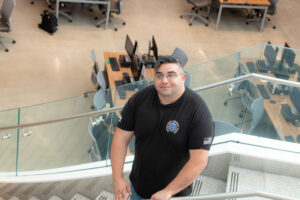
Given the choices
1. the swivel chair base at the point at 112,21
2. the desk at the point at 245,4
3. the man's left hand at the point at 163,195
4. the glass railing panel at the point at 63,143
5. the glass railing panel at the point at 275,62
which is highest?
the desk at the point at 245,4

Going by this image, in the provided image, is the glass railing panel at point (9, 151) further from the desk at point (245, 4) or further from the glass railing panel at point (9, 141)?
the desk at point (245, 4)

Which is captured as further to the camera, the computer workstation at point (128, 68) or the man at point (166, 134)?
the computer workstation at point (128, 68)

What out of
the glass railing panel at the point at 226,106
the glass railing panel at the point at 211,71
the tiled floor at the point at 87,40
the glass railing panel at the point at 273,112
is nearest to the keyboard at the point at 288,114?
the glass railing panel at the point at 273,112

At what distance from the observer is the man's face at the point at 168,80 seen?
8.59 feet

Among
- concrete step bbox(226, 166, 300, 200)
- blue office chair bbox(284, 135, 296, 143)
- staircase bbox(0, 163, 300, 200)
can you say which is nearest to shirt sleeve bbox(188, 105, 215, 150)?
staircase bbox(0, 163, 300, 200)

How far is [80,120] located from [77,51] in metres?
4.12

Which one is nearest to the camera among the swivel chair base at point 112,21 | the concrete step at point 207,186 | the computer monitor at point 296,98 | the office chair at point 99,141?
the concrete step at point 207,186

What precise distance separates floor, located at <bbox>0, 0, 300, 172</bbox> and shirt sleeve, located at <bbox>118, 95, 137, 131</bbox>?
1924 millimetres

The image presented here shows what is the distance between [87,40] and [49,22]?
32.0 inches

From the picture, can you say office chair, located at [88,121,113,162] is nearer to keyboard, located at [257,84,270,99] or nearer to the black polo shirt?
keyboard, located at [257,84,270,99]

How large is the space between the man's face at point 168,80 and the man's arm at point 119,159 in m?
0.43

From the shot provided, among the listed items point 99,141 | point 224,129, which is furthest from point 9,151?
point 224,129

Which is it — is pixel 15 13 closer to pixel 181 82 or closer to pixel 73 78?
pixel 73 78

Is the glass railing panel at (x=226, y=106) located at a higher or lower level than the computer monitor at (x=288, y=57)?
lower
